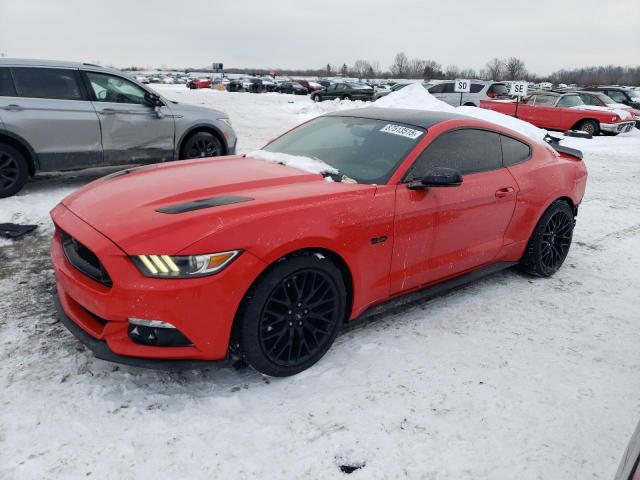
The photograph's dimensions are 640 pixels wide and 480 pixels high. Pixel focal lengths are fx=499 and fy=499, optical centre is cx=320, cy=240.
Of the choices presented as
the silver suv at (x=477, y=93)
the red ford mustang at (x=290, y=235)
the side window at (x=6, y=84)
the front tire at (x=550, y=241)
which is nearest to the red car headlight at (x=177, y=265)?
the red ford mustang at (x=290, y=235)

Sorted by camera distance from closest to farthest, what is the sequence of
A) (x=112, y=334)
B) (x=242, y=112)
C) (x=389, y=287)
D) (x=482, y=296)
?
(x=112, y=334) → (x=389, y=287) → (x=482, y=296) → (x=242, y=112)

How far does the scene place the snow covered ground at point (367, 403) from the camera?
2.28 meters

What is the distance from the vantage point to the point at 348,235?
293cm

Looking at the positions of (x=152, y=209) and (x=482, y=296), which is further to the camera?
(x=482, y=296)

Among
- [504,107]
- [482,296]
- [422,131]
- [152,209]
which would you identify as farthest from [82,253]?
[504,107]

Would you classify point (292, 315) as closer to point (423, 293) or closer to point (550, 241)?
point (423, 293)

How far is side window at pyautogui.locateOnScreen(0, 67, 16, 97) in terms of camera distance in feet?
19.7

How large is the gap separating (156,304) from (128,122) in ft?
16.8

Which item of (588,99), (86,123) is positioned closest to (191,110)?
(86,123)

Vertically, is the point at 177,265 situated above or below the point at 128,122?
below

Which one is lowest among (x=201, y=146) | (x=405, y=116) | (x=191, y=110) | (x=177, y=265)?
(x=201, y=146)

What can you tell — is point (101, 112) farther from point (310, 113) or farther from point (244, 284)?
point (310, 113)

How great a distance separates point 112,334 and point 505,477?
6.53ft

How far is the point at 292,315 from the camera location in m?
2.79
